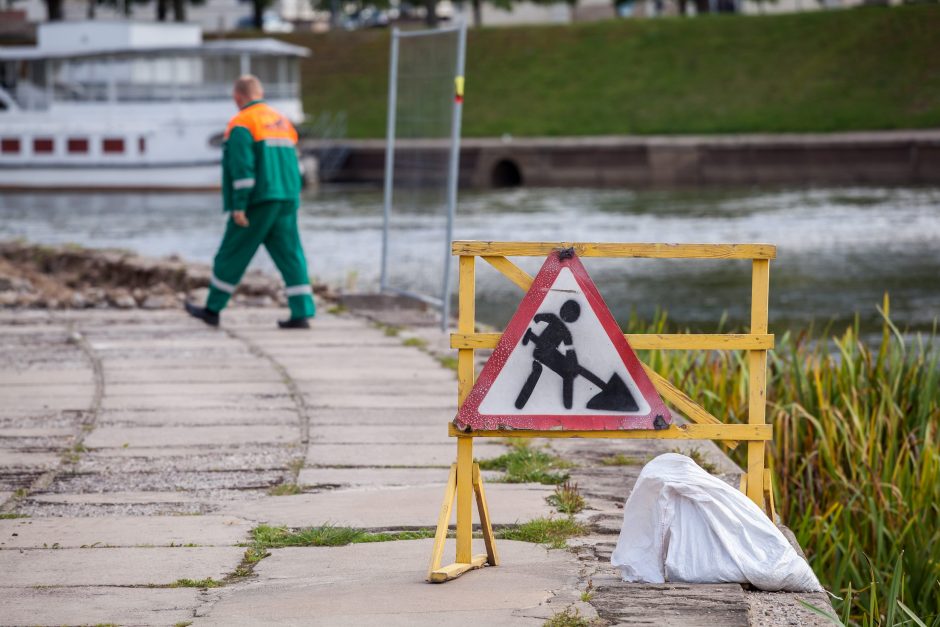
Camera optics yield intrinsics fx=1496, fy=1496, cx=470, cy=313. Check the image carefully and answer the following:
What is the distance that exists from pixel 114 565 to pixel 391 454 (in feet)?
5.85

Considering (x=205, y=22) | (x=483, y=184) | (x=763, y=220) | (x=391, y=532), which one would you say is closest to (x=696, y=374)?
(x=391, y=532)

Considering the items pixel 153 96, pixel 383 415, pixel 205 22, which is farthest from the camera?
pixel 205 22

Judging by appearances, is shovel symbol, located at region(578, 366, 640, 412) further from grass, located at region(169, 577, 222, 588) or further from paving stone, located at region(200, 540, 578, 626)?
grass, located at region(169, 577, 222, 588)

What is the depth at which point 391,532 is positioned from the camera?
4.62m

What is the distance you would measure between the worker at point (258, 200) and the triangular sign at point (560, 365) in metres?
5.44

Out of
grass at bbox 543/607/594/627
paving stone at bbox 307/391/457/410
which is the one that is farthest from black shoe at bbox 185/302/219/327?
grass at bbox 543/607/594/627

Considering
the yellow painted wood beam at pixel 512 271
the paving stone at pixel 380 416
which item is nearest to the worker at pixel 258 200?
the paving stone at pixel 380 416

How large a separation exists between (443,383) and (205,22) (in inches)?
2792

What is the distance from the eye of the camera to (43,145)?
124 ft

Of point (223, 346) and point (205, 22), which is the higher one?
point (205, 22)

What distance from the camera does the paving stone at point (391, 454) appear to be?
5723 mm

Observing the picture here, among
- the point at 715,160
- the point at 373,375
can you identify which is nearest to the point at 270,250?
the point at 373,375

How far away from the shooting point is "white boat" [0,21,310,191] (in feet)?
121

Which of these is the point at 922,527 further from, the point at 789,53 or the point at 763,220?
the point at 789,53
